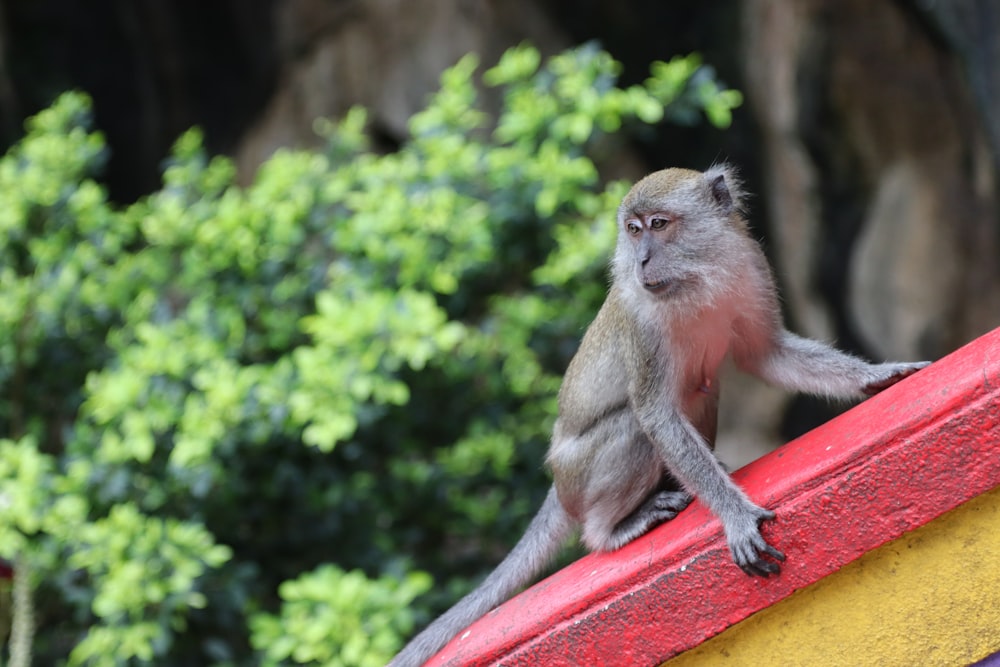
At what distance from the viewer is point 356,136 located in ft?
16.4

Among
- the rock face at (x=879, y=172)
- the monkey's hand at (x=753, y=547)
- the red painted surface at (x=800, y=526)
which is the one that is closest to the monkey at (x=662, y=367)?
the red painted surface at (x=800, y=526)

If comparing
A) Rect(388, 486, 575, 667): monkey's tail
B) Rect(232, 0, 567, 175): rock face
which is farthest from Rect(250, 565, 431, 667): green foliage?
Rect(232, 0, 567, 175): rock face

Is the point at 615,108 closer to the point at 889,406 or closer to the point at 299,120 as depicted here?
the point at 889,406

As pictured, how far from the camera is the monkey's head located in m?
2.68

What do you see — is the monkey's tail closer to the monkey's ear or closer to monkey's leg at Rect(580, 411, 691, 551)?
monkey's leg at Rect(580, 411, 691, 551)

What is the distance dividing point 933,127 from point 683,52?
2.01 m

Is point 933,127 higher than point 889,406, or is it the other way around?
point 933,127

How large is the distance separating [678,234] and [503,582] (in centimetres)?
101

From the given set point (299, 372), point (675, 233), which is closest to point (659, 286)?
point (675, 233)

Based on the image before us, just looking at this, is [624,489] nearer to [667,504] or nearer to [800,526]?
[667,504]

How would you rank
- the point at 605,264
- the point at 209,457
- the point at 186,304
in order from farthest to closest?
the point at 186,304 → the point at 605,264 → the point at 209,457

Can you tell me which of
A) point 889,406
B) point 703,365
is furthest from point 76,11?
point 889,406

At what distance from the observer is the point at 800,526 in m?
1.96

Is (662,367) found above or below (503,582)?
above
